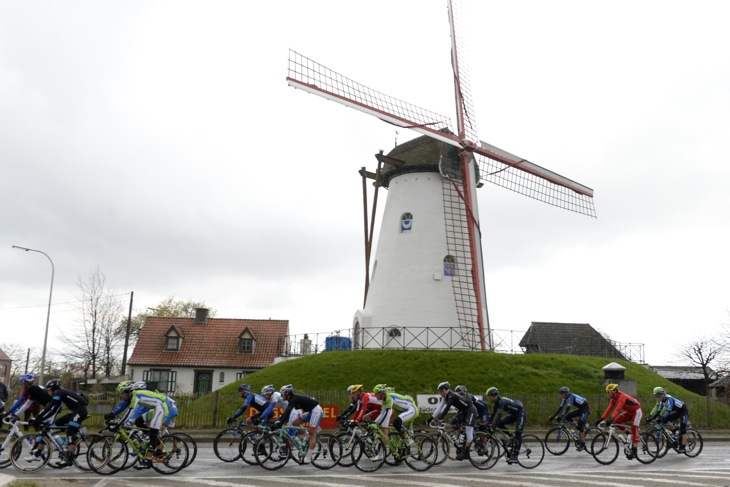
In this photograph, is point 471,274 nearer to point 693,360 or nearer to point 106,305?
point 106,305

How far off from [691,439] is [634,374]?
16.7 meters

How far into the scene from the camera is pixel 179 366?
47.2m

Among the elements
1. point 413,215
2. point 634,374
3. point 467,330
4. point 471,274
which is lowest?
point 634,374

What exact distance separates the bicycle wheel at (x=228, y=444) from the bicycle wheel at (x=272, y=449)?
606 millimetres

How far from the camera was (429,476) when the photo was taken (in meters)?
12.9

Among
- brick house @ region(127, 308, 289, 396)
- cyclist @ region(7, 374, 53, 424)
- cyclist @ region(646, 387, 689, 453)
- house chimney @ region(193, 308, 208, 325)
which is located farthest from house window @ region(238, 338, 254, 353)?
cyclist @ region(646, 387, 689, 453)

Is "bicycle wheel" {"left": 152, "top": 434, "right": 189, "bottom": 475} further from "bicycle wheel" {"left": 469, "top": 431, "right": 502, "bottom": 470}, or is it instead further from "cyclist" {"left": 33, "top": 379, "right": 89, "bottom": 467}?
"bicycle wheel" {"left": 469, "top": 431, "right": 502, "bottom": 470}

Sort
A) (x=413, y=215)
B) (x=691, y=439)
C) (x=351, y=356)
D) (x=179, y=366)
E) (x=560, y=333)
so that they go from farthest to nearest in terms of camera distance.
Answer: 1. (x=560, y=333)
2. (x=179, y=366)
3. (x=413, y=215)
4. (x=351, y=356)
5. (x=691, y=439)

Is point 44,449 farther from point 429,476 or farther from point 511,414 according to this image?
point 511,414

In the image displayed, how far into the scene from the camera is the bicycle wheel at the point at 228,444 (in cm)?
1473

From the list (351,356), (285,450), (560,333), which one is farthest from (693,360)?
(285,450)

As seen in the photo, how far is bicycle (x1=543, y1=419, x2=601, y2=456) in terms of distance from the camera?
16.3 metres

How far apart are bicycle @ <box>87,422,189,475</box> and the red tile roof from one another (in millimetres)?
34418

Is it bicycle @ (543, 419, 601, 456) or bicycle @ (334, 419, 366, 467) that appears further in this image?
bicycle @ (543, 419, 601, 456)
